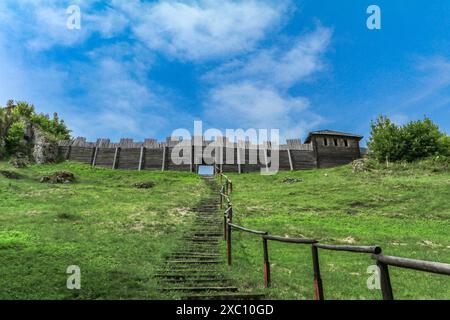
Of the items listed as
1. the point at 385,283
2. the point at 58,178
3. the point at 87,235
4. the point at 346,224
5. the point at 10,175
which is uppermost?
the point at 10,175

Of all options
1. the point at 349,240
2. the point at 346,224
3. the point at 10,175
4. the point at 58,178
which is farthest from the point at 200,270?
the point at 10,175

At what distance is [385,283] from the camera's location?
5051 millimetres

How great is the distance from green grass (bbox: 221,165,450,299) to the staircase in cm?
69

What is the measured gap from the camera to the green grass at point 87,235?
9172 millimetres

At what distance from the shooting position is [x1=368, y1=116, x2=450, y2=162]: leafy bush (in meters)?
42.0

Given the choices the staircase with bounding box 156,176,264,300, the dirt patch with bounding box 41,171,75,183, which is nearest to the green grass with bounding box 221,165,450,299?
the staircase with bounding box 156,176,264,300

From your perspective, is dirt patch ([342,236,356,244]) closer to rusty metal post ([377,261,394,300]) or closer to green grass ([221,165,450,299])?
green grass ([221,165,450,299])

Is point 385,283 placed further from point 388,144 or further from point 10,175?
point 388,144

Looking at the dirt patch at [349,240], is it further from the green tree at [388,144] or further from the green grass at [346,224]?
the green tree at [388,144]

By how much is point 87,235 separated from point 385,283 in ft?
45.5

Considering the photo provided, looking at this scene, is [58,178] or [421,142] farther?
[421,142]
